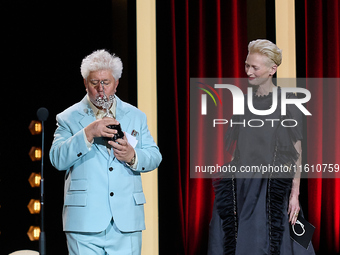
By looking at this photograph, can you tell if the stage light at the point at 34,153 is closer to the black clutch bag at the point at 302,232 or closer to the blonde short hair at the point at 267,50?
the blonde short hair at the point at 267,50

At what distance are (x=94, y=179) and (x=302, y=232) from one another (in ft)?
4.10

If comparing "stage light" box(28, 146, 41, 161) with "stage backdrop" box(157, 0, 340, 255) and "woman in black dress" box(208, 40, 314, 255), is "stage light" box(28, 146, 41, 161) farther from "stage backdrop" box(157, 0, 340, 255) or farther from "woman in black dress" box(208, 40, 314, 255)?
"woman in black dress" box(208, 40, 314, 255)

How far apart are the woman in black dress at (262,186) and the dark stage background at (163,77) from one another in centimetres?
87

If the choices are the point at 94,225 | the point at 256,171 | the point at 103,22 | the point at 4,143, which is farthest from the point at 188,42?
the point at 94,225

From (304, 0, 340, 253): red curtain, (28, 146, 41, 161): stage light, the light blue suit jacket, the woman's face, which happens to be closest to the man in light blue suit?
the light blue suit jacket

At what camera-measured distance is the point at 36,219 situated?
3.54 m

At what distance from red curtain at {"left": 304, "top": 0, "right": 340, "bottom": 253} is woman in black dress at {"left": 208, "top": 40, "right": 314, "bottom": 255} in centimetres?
106

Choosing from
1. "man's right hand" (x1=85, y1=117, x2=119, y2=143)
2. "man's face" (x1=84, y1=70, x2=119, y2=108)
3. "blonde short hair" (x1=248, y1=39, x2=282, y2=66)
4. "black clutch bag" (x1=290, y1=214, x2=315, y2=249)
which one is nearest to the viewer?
"man's right hand" (x1=85, y1=117, x2=119, y2=143)

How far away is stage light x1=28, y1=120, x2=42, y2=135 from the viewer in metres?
3.55

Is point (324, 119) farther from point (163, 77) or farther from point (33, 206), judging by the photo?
point (33, 206)

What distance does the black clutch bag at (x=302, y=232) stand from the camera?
99.6 inches

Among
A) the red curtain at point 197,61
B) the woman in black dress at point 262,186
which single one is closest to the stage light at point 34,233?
the red curtain at point 197,61

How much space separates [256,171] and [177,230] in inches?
47.8

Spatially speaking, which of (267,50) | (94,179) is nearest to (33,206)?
(94,179)
